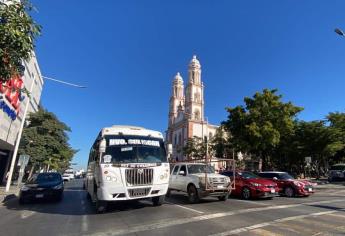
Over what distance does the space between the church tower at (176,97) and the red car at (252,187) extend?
85.3 meters

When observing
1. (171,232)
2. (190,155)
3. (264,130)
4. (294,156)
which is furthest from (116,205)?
(190,155)

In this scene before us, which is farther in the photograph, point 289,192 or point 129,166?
point 289,192

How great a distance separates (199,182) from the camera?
14.4 m

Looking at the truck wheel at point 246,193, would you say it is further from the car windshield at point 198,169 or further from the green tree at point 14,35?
the green tree at point 14,35

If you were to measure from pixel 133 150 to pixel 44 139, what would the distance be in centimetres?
2505

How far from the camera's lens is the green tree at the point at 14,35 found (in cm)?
648

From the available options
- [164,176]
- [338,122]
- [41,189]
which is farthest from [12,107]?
[338,122]

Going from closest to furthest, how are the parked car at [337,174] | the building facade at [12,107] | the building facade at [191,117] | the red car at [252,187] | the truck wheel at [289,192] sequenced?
the red car at [252,187], the truck wheel at [289,192], the building facade at [12,107], the parked car at [337,174], the building facade at [191,117]

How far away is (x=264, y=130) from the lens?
106ft

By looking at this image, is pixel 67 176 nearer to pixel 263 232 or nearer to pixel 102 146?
pixel 102 146

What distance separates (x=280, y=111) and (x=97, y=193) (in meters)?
27.1

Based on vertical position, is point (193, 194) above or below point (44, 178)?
below

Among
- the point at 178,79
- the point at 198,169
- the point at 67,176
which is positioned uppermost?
the point at 178,79

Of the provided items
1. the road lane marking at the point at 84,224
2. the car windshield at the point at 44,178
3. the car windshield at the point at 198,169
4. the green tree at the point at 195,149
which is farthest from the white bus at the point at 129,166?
the green tree at the point at 195,149
